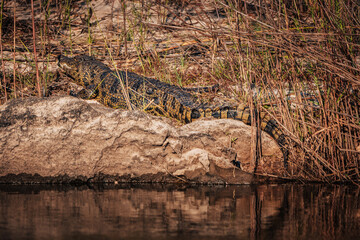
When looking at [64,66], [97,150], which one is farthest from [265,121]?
[64,66]

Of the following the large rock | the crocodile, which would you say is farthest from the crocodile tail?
the large rock

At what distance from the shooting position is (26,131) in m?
3.50

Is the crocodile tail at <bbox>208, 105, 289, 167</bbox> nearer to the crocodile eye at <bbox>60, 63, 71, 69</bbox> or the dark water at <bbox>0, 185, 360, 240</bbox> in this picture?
the dark water at <bbox>0, 185, 360, 240</bbox>

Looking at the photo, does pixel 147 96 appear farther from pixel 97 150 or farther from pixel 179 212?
pixel 179 212

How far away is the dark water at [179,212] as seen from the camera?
207 centimetres

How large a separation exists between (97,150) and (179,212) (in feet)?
4.23

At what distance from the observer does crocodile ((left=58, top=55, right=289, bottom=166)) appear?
4016mm

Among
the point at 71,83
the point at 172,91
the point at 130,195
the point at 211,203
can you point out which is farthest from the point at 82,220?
the point at 71,83

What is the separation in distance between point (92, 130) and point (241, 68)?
1487 mm

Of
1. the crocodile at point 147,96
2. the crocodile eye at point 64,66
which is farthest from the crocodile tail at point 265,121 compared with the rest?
the crocodile eye at point 64,66

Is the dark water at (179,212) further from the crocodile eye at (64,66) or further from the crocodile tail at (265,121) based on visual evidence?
the crocodile eye at (64,66)

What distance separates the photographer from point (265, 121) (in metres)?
4.00

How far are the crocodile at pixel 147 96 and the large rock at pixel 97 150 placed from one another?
441mm

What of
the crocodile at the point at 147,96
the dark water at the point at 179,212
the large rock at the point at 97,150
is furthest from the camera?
the crocodile at the point at 147,96
